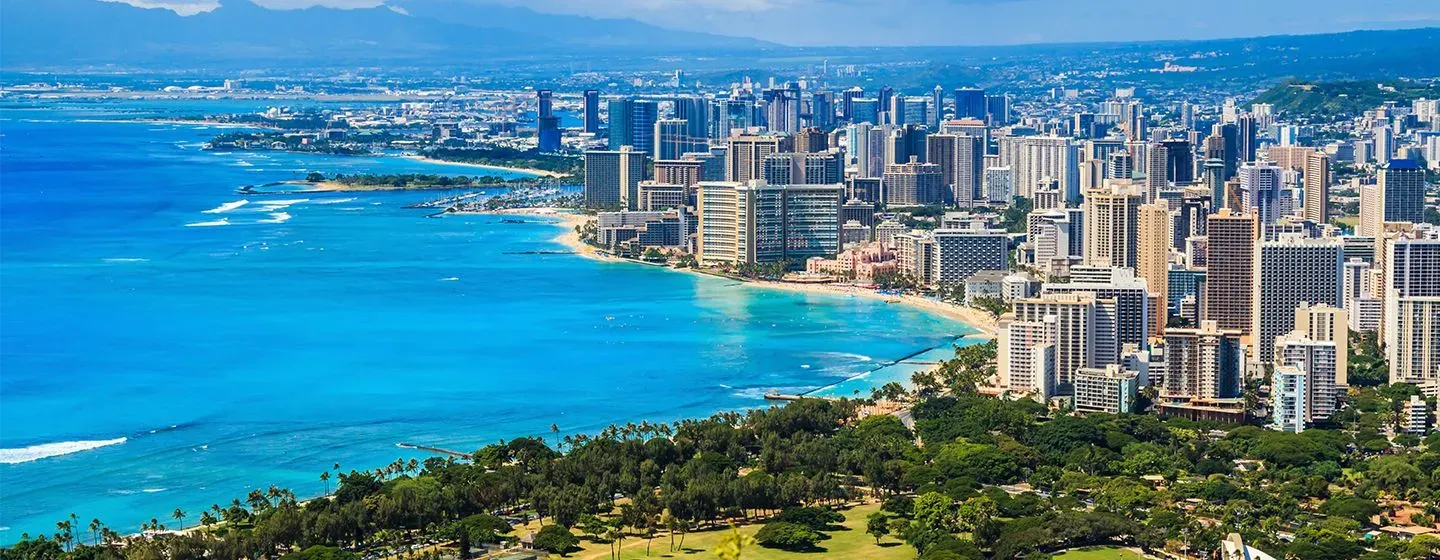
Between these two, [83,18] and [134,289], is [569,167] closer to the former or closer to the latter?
[134,289]

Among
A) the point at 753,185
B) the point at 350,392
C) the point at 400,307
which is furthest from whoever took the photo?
the point at 753,185

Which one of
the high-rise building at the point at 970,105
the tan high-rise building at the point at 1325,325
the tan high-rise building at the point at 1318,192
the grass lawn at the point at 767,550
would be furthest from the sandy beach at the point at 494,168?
the grass lawn at the point at 767,550

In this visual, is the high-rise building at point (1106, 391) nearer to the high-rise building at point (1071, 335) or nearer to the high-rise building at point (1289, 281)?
the high-rise building at point (1071, 335)

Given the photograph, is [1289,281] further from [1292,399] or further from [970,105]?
[970,105]

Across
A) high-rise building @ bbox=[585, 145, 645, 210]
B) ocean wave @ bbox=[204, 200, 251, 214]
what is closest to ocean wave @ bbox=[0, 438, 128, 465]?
ocean wave @ bbox=[204, 200, 251, 214]

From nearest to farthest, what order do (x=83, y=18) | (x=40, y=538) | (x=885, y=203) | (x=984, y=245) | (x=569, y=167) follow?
(x=40, y=538) < (x=984, y=245) < (x=885, y=203) < (x=569, y=167) < (x=83, y=18)

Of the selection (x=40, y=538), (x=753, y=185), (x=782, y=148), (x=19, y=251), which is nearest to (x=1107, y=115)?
(x=782, y=148)

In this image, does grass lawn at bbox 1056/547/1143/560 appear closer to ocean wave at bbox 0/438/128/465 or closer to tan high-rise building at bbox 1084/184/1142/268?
ocean wave at bbox 0/438/128/465
